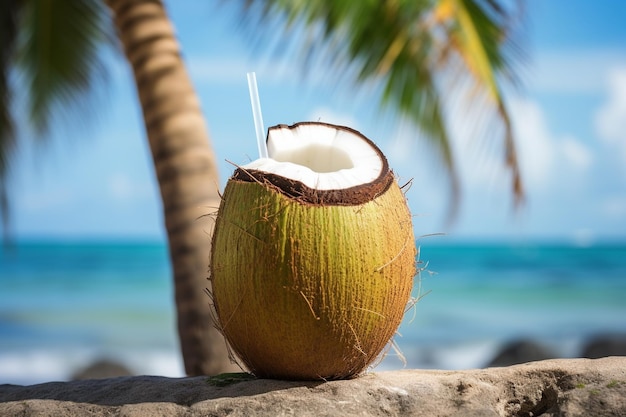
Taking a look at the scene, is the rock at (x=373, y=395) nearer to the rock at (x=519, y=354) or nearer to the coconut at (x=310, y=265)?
the coconut at (x=310, y=265)

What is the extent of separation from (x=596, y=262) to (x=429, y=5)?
2703 cm

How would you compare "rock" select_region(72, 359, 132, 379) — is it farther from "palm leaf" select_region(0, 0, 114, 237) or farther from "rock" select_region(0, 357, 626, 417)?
"rock" select_region(0, 357, 626, 417)

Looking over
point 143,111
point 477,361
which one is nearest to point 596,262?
point 477,361

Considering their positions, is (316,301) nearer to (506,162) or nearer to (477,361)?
(506,162)

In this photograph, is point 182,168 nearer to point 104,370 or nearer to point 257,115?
point 257,115

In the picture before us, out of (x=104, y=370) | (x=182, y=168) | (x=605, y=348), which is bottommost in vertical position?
(x=605, y=348)

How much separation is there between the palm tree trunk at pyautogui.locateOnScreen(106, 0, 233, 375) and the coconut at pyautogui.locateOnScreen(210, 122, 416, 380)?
4.99 ft

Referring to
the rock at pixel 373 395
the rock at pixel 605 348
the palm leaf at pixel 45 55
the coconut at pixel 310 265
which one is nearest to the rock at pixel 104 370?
the palm leaf at pixel 45 55

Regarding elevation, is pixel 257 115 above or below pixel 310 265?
above

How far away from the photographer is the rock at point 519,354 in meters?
10.4

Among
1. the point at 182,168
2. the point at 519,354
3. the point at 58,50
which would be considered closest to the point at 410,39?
the point at 182,168

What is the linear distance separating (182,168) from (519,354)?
24.5 feet

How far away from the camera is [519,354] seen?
10547 mm

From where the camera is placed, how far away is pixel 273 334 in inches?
104
